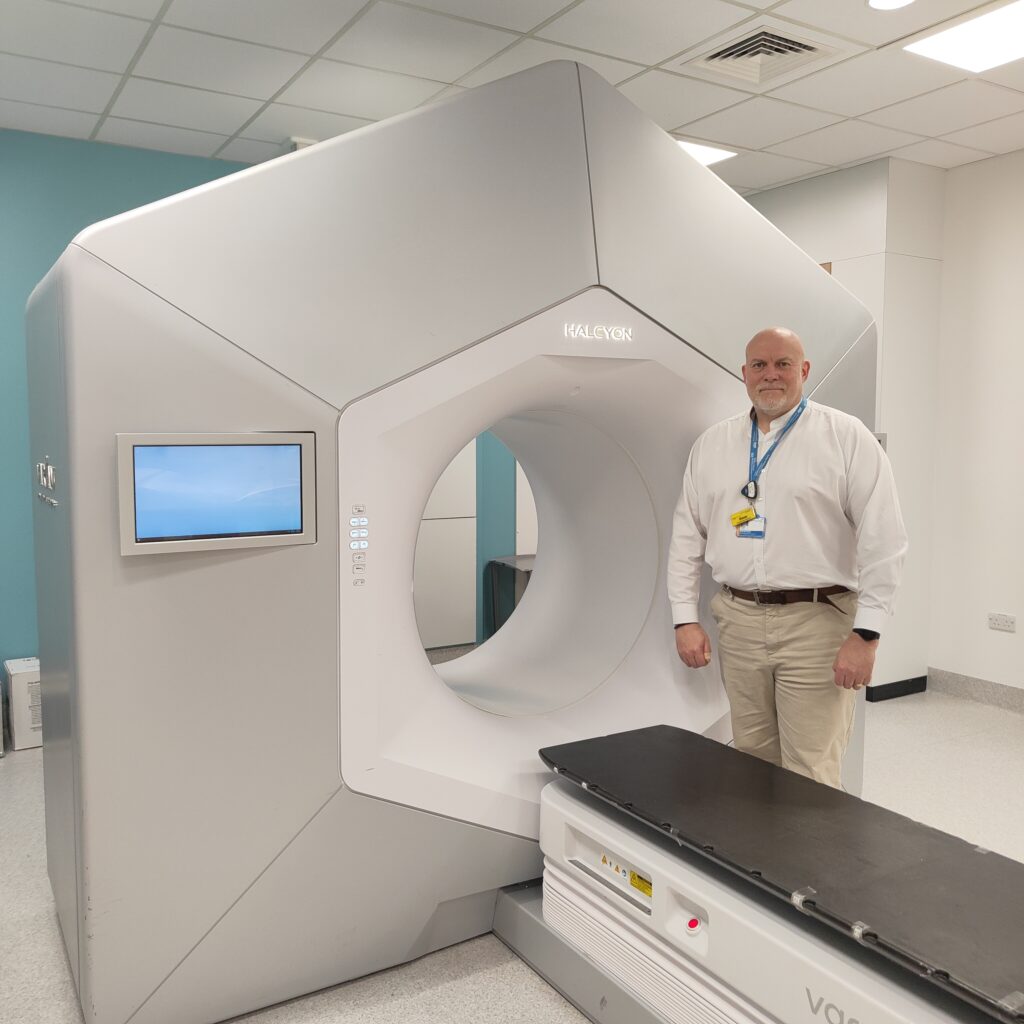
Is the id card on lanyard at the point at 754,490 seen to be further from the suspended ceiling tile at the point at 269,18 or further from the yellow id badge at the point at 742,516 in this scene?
the suspended ceiling tile at the point at 269,18

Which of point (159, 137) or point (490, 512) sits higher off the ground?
point (159, 137)

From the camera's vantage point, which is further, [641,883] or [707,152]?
[707,152]

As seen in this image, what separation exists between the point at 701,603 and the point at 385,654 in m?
0.90

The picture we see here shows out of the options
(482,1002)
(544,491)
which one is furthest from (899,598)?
(482,1002)

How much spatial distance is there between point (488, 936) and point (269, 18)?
99.6 inches

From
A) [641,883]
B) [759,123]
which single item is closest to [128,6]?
[759,123]

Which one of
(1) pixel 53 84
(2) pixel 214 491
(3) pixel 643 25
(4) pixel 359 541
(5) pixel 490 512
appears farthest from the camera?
(5) pixel 490 512

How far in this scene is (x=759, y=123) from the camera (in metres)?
3.67

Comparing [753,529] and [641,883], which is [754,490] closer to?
[753,529]

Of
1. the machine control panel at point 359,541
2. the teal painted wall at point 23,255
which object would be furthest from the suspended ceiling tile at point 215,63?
the machine control panel at point 359,541

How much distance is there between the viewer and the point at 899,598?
14.2 feet

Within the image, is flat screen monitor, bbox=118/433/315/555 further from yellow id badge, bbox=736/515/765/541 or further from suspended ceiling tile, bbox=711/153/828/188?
suspended ceiling tile, bbox=711/153/828/188

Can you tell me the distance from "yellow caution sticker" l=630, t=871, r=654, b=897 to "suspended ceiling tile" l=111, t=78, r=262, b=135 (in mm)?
2919

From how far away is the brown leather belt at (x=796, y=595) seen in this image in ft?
7.06
